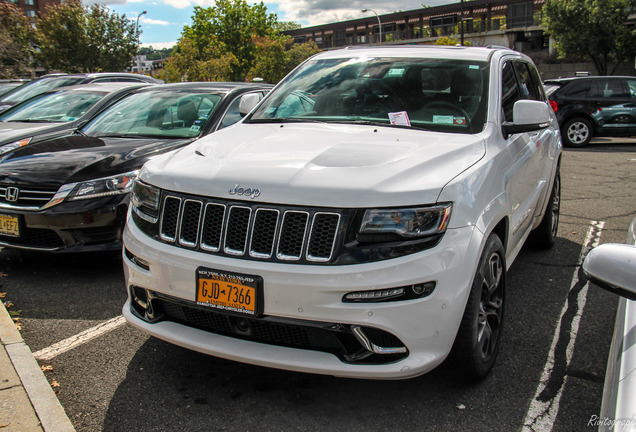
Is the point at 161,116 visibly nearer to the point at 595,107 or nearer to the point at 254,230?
the point at 254,230

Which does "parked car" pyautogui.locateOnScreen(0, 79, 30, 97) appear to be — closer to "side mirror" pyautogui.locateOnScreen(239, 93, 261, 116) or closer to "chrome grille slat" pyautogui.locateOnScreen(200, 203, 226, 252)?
"side mirror" pyautogui.locateOnScreen(239, 93, 261, 116)

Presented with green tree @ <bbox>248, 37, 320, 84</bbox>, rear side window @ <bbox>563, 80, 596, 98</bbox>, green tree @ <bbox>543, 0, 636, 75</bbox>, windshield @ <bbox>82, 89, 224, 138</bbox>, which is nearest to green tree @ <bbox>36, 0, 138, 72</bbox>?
green tree @ <bbox>248, 37, 320, 84</bbox>

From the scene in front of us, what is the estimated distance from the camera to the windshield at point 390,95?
356 centimetres

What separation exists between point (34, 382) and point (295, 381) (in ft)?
4.45

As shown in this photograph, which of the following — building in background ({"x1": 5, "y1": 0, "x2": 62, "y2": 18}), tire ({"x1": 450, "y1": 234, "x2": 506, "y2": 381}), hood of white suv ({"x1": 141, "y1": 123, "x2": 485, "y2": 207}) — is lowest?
tire ({"x1": 450, "y1": 234, "x2": 506, "y2": 381})

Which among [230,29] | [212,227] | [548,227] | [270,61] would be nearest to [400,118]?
[212,227]

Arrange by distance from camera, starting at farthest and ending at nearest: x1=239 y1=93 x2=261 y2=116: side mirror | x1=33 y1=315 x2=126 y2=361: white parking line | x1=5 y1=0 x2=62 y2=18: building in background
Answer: x1=5 y1=0 x2=62 y2=18: building in background, x1=239 y1=93 x2=261 y2=116: side mirror, x1=33 y1=315 x2=126 y2=361: white parking line

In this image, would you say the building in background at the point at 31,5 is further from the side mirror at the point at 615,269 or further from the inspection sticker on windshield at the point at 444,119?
the side mirror at the point at 615,269

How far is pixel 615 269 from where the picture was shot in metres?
1.65

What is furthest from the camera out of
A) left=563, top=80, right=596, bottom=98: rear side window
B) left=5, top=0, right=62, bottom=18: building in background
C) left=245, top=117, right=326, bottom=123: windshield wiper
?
left=5, top=0, right=62, bottom=18: building in background

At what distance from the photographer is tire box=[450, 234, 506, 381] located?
2.71 m

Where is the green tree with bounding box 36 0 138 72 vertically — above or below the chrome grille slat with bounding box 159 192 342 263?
above

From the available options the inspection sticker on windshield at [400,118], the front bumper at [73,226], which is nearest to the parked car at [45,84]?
the front bumper at [73,226]

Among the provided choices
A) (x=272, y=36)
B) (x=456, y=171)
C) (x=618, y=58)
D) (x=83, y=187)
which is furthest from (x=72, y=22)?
(x=456, y=171)
